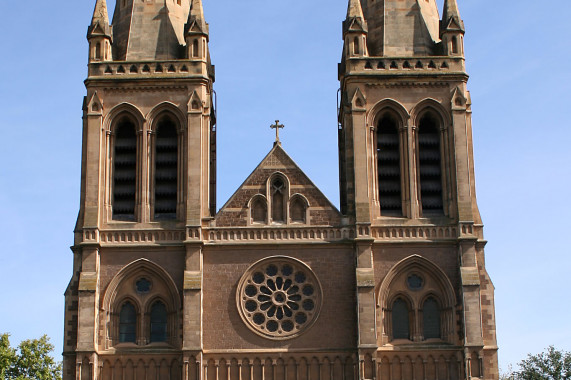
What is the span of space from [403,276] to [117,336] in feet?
35.6

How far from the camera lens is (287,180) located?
1839 inches

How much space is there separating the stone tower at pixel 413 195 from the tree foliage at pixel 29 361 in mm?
15489

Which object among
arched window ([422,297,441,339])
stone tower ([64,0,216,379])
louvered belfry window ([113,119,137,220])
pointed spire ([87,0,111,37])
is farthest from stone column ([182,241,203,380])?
pointed spire ([87,0,111,37])

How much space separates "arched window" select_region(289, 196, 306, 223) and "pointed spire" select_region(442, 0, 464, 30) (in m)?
9.47

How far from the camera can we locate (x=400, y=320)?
45.2 m

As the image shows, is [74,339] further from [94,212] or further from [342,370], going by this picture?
[342,370]

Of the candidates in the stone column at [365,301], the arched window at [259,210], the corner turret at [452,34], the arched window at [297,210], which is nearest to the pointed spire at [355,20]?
the corner turret at [452,34]

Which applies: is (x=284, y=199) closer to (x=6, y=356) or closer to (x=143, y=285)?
(x=143, y=285)

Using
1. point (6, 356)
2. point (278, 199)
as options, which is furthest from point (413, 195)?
point (6, 356)

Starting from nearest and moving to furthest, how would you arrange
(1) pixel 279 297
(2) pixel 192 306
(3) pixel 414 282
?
(2) pixel 192 306 → (1) pixel 279 297 → (3) pixel 414 282

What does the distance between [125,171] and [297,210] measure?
6929mm

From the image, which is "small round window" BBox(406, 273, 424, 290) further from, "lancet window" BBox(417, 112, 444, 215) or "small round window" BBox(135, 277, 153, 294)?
"small round window" BBox(135, 277, 153, 294)

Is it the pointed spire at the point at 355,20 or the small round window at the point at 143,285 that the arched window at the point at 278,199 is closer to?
the small round window at the point at 143,285

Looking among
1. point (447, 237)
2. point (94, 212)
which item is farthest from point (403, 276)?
point (94, 212)
